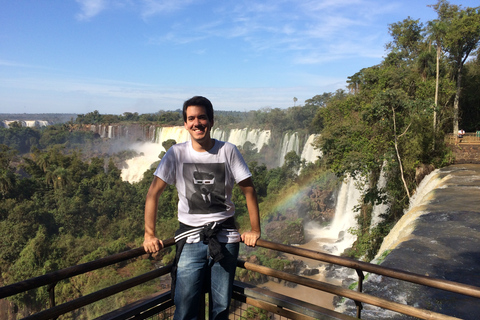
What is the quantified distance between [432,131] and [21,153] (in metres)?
70.0

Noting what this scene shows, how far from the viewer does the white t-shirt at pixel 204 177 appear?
5.80ft

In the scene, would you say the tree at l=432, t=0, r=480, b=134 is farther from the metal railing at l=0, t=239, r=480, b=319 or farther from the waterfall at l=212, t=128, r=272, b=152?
the waterfall at l=212, t=128, r=272, b=152

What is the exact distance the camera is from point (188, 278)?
68.3 inches

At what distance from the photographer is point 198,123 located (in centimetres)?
177

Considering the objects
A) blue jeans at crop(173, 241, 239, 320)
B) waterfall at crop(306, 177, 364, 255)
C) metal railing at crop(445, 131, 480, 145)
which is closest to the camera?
blue jeans at crop(173, 241, 239, 320)

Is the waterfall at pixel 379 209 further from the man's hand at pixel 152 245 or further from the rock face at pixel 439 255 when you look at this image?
the man's hand at pixel 152 245

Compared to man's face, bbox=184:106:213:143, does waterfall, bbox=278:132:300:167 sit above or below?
below

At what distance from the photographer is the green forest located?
36.6 feet

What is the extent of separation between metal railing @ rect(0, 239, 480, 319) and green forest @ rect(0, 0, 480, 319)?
918 cm

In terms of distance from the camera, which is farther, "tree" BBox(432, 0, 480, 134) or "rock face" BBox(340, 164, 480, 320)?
"tree" BBox(432, 0, 480, 134)

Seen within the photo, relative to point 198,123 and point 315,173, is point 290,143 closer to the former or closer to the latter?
point 315,173

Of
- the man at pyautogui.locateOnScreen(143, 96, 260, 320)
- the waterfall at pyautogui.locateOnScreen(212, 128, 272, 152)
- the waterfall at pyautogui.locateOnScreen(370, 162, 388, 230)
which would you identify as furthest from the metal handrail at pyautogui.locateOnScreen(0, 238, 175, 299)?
the waterfall at pyautogui.locateOnScreen(212, 128, 272, 152)

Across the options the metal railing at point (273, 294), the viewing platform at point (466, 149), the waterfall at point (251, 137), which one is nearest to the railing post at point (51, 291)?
the metal railing at point (273, 294)

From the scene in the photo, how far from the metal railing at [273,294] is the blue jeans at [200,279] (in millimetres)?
176
